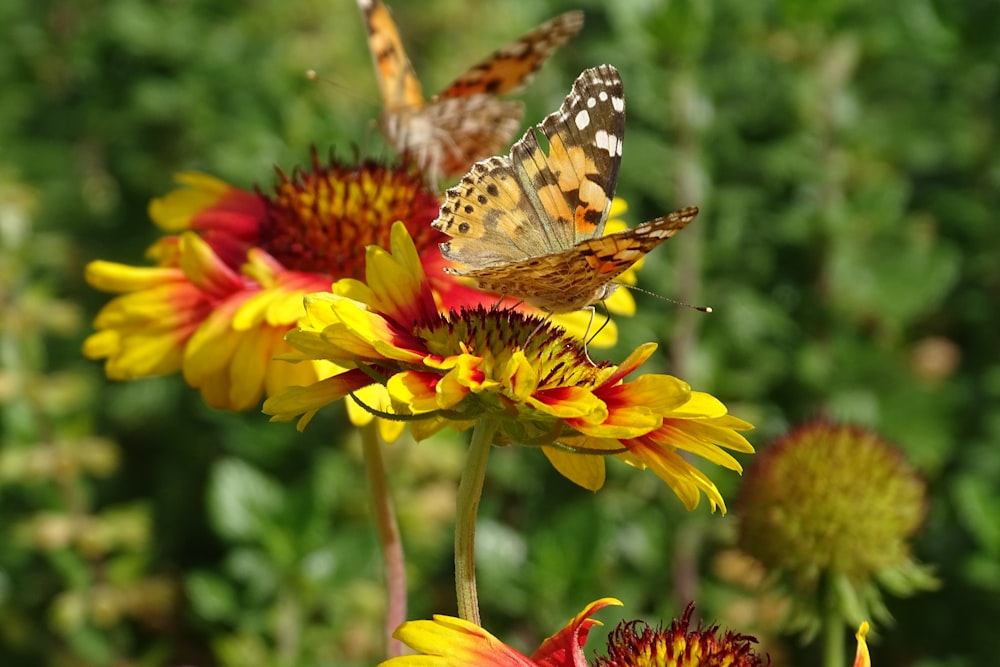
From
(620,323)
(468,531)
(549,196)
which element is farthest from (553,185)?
(620,323)

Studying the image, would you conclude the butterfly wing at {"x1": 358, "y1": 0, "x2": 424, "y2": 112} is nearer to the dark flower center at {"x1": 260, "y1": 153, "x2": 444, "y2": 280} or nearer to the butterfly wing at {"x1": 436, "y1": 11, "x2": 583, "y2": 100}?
the butterfly wing at {"x1": 436, "y1": 11, "x2": 583, "y2": 100}

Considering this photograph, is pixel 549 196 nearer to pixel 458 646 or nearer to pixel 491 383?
pixel 491 383

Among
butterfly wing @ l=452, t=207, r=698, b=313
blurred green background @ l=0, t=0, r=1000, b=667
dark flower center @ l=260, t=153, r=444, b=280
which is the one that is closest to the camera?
butterfly wing @ l=452, t=207, r=698, b=313

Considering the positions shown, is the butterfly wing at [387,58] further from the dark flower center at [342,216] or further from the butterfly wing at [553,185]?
the butterfly wing at [553,185]

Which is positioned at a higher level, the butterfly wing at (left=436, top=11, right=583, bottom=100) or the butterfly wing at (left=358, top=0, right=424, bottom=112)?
A: the butterfly wing at (left=358, top=0, right=424, bottom=112)

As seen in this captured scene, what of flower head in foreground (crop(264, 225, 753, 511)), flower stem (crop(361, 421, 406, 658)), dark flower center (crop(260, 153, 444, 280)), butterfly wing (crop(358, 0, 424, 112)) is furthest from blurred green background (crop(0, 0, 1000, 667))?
flower head in foreground (crop(264, 225, 753, 511))

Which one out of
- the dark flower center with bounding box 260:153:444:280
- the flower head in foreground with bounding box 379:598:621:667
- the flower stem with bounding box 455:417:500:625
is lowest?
the flower head in foreground with bounding box 379:598:621:667

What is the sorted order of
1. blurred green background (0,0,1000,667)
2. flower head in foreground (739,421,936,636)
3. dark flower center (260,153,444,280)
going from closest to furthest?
dark flower center (260,153,444,280)
flower head in foreground (739,421,936,636)
blurred green background (0,0,1000,667)
